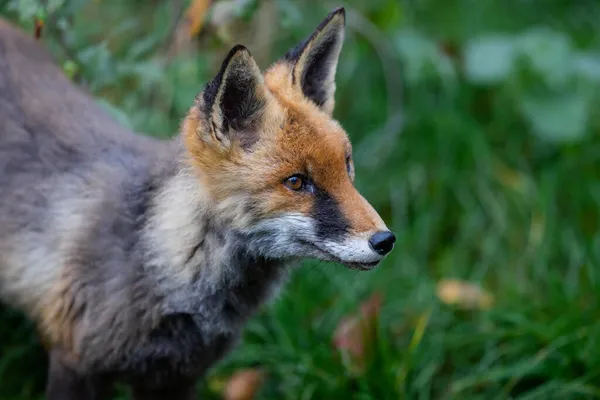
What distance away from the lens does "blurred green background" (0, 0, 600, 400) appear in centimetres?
Result: 449

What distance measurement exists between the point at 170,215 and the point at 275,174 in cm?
55

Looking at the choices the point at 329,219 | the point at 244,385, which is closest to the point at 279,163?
the point at 329,219

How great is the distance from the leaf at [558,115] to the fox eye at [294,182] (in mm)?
3455

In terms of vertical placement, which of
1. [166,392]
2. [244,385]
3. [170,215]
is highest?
[170,215]

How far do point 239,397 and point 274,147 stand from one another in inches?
73.8

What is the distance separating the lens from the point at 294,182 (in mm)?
3242

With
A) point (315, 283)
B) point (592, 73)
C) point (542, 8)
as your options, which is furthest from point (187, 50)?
point (542, 8)

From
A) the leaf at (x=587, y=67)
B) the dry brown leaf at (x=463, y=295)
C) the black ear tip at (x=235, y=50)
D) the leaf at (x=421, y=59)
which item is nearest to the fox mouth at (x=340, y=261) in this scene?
the black ear tip at (x=235, y=50)

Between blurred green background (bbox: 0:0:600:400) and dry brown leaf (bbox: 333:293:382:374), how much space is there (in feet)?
0.04

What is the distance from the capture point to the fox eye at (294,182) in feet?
10.6

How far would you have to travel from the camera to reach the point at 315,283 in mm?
5180

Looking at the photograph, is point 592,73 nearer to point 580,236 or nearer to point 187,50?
point 580,236

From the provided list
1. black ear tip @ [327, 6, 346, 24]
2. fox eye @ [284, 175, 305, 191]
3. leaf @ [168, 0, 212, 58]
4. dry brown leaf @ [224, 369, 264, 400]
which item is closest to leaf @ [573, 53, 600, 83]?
leaf @ [168, 0, 212, 58]

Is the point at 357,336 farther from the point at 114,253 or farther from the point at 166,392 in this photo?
the point at 114,253
